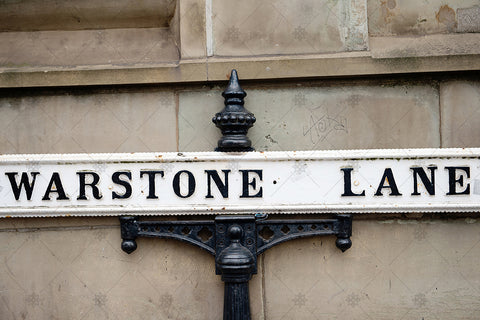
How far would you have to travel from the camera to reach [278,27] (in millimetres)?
2678

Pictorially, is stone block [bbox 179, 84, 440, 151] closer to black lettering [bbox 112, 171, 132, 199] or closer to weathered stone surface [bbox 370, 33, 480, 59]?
weathered stone surface [bbox 370, 33, 480, 59]

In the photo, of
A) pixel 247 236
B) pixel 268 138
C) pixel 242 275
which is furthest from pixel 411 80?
pixel 242 275

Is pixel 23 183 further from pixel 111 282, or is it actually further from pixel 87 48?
pixel 87 48

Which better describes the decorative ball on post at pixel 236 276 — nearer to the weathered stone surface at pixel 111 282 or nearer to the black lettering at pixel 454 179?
the weathered stone surface at pixel 111 282

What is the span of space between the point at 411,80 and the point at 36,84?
253 centimetres

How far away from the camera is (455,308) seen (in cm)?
263

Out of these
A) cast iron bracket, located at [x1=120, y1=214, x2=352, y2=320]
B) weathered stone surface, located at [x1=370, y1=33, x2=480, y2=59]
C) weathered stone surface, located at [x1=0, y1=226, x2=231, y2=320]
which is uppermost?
weathered stone surface, located at [x1=370, y1=33, x2=480, y2=59]

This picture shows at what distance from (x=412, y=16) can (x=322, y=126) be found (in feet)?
3.17

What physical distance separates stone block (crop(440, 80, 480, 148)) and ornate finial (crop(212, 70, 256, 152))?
130cm

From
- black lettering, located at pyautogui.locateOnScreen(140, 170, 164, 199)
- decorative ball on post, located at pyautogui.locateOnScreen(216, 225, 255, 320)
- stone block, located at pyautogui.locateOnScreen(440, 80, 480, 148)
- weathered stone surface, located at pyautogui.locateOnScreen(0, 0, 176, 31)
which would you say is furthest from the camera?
weathered stone surface, located at pyautogui.locateOnScreen(0, 0, 176, 31)

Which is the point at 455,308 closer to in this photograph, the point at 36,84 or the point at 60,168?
the point at 60,168

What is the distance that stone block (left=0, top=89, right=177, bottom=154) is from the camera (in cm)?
271

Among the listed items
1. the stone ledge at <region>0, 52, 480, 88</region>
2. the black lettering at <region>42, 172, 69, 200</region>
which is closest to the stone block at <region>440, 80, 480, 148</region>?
the stone ledge at <region>0, 52, 480, 88</region>

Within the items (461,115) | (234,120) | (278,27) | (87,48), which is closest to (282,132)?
(234,120)
